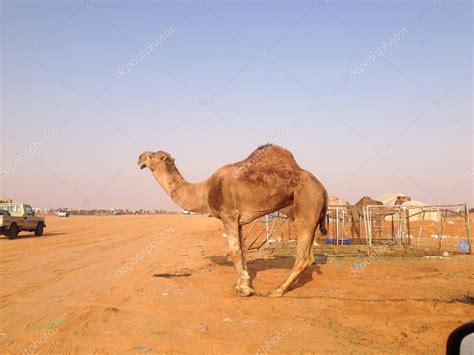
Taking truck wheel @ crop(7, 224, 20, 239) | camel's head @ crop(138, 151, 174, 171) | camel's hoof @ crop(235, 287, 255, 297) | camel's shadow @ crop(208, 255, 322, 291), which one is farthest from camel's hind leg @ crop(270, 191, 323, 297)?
truck wheel @ crop(7, 224, 20, 239)

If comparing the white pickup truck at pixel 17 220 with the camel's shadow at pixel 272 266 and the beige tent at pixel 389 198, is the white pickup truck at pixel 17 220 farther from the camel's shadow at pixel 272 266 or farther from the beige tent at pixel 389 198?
the beige tent at pixel 389 198

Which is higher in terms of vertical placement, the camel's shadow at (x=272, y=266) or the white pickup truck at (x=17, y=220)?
the camel's shadow at (x=272, y=266)

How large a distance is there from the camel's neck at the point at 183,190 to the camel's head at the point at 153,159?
185mm

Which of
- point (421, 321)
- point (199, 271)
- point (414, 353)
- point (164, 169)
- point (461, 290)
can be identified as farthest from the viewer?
point (199, 271)

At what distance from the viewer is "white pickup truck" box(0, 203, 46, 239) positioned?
28922 mm

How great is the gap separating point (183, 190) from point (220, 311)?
4243 mm

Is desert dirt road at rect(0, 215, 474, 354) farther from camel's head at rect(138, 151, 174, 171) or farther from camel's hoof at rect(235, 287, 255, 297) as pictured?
camel's head at rect(138, 151, 174, 171)

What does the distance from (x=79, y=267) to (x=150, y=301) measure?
6757mm

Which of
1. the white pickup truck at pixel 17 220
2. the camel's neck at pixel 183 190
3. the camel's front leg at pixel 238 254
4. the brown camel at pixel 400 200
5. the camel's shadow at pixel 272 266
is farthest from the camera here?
the brown camel at pixel 400 200

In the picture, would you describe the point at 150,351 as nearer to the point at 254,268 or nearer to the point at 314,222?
the point at 314,222

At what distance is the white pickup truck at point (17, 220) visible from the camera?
28.9 metres

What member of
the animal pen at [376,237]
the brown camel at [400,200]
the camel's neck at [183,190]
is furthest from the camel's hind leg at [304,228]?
the brown camel at [400,200]

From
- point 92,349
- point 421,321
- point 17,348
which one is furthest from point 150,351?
point 421,321

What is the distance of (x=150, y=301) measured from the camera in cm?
893
